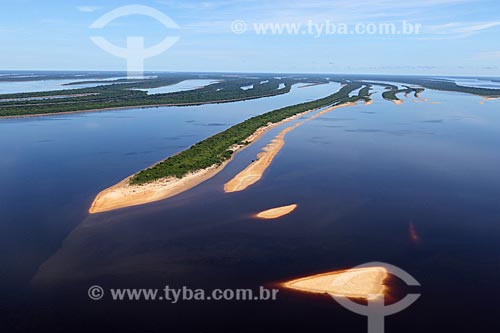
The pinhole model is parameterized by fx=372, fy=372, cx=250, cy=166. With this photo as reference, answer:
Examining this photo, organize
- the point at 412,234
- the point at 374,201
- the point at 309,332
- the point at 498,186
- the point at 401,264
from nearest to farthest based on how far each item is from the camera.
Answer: the point at 309,332 → the point at 401,264 → the point at 412,234 → the point at 374,201 → the point at 498,186

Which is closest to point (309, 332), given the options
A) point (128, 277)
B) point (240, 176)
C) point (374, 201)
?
point (128, 277)

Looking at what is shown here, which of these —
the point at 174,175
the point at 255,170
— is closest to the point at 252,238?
the point at 174,175

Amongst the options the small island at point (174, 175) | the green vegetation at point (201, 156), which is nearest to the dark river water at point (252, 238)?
the small island at point (174, 175)

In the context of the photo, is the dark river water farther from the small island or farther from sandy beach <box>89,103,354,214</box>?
the small island

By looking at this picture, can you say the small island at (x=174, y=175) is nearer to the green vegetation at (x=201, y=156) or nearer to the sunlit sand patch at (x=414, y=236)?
the green vegetation at (x=201, y=156)

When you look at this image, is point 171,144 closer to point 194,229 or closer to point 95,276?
point 194,229

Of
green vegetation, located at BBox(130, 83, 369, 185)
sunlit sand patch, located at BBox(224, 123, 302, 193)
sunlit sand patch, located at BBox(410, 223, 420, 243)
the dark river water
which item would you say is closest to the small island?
green vegetation, located at BBox(130, 83, 369, 185)

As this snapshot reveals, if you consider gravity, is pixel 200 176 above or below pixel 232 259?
above

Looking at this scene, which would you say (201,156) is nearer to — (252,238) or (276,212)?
(276,212)
